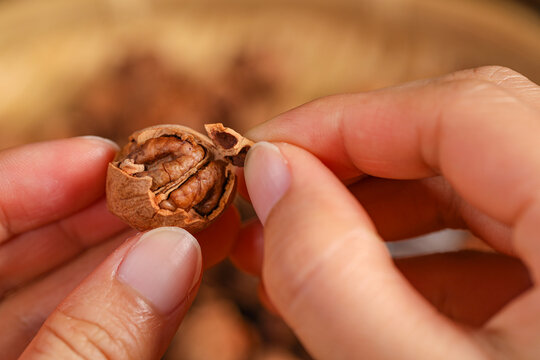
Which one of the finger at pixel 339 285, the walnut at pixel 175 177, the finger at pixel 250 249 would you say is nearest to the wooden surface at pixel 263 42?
the finger at pixel 250 249

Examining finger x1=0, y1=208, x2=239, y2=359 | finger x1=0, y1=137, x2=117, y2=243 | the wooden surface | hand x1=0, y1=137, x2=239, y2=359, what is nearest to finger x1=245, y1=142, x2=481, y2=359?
hand x1=0, y1=137, x2=239, y2=359

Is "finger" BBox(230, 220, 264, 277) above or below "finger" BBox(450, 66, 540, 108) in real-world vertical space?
below

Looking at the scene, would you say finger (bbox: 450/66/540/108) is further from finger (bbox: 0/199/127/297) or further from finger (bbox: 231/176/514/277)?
finger (bbox: 0/199/127/297)

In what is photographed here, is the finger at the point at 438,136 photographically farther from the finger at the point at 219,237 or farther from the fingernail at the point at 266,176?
the finger at the point at 219,237

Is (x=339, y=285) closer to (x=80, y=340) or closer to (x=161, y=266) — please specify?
(x=161, y=266)

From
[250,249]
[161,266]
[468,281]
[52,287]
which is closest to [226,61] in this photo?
[250,249]
